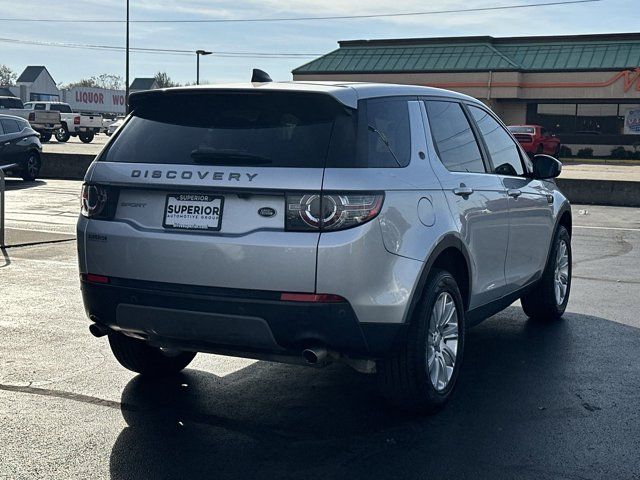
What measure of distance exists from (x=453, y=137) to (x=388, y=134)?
3.03 ft

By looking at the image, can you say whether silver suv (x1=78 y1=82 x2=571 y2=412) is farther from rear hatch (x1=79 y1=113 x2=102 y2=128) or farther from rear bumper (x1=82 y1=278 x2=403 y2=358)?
rear hatch (x1=79 y1=113 x2=102 y2=128)

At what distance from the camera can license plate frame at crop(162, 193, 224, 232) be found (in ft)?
14.8

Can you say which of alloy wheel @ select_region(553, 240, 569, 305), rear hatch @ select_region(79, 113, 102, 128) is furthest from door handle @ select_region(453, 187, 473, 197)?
rear hatch @ select_region(79, 113, 102, 128)

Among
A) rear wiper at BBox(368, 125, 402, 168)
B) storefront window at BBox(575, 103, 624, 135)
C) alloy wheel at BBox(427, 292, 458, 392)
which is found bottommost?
alloy wheel at BBox(427, 292, 458, 392)

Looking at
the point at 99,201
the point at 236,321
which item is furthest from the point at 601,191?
the point at 236,321

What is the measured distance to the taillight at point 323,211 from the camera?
435 centimetres

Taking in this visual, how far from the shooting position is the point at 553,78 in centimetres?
5022

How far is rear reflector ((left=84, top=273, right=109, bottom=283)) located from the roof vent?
146 cm

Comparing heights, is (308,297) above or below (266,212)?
below

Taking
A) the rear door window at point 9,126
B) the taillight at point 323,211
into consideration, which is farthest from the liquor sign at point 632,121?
the taillight at point 323,211

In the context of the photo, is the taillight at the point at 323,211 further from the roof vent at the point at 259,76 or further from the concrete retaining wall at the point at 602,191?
the concrete retaining wall at the point at 602,191

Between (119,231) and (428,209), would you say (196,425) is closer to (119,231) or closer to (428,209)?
(119,231)

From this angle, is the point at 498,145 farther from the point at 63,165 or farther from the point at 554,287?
the point at 63,165

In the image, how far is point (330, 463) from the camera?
4.31 metres
